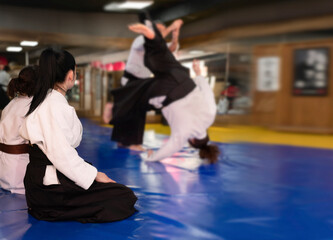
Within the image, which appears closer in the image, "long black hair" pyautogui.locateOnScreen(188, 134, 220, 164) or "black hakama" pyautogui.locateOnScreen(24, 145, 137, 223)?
"black hakama" pyautogui.locateOnScreen(24, 145, 137, 223)

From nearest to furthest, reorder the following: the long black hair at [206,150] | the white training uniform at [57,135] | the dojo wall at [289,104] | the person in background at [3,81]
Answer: the white training uniform at [57,135]
the person in background at [3,81]
the long black hair at [206,150]
the dojo wall at [289,104]

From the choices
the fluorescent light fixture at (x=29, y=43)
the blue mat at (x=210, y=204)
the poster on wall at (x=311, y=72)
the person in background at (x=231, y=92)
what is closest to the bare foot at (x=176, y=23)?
the blue mat at (x=210, y=204)

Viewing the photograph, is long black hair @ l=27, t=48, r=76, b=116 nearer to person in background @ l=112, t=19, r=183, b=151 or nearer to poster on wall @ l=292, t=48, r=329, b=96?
person in background @ l=112, t=19, r=183, b=151

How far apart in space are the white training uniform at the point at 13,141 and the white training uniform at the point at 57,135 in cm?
50

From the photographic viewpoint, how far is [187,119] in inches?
110

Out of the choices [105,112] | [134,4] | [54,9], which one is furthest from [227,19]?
[54,9]

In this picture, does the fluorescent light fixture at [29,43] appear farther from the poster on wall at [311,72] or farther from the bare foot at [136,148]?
the poster on wall at [311,72]

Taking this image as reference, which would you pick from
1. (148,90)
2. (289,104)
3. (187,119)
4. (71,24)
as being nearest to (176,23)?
(148,90)

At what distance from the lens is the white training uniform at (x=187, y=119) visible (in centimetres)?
277

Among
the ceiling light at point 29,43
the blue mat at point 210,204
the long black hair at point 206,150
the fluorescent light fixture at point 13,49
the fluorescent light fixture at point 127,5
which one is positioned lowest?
the blue mat at point 210,204

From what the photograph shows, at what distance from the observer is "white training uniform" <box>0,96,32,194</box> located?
1901 millimetres

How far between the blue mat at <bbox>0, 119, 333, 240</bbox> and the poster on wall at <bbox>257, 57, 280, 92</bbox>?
357cm

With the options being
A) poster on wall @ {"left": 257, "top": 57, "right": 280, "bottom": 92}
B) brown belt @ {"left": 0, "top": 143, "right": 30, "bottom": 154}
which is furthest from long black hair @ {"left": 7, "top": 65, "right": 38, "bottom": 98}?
poster on wall @ {"left": 257, "top": 57, "right": 280, "bottom": 92}

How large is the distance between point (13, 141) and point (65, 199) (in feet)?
2.03
